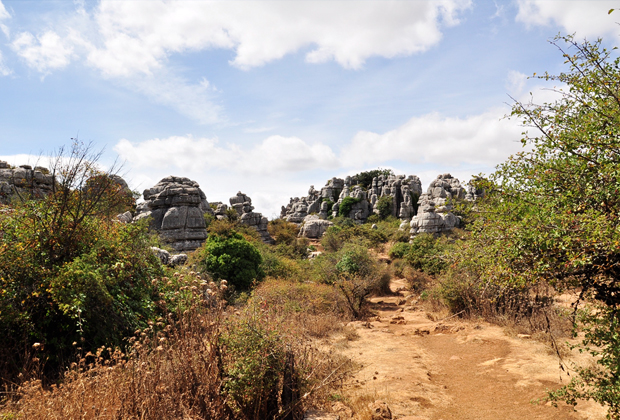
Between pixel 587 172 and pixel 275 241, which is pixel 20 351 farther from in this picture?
pixel 275 241

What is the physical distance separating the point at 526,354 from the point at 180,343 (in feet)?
26.9

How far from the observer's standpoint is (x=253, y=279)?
15383 millimetres

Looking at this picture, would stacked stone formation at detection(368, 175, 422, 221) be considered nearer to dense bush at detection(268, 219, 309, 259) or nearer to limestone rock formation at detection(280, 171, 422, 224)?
limestone rock formation at detection(280, 171, 422, 224)

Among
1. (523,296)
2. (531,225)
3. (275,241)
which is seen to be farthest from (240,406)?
(275,241)

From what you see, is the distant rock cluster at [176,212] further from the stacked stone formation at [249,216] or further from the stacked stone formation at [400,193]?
the stacked stone formation at [400,193]

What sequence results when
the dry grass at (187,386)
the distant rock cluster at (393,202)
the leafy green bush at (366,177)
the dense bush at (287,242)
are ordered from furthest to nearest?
the leafy green bush at (366,177) → the distant rock cluster at (393,202) → the dense bush at (287,242) → the dry grass at (187,386)

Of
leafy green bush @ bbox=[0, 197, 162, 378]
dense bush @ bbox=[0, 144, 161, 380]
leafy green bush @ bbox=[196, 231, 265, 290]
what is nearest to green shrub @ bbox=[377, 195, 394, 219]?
leafy green bush @ bbox=[196, 231, 265, 290]

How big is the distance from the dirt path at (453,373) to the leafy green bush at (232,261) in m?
5.64

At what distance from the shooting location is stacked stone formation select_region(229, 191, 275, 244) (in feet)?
127

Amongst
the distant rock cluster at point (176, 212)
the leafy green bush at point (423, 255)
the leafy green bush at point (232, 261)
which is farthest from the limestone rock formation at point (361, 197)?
the leafy green bush at point (232, 261)

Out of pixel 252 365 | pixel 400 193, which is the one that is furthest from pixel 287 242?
pixel 252 365

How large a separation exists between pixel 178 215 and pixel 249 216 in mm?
16467

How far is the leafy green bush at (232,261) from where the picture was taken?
15.4 meters

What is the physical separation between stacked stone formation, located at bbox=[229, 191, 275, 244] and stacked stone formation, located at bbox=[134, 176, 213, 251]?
458 inches
